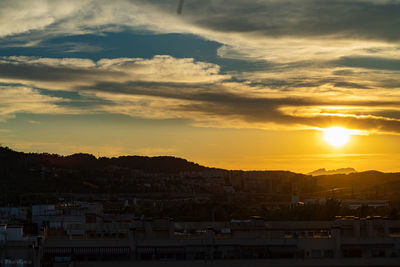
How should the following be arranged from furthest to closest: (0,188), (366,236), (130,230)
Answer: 1. (0,188)
2. (366,236)
3. (130,230)

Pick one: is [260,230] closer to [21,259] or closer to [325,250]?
[325,250]

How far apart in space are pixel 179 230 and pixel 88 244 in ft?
33.4

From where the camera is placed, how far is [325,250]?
42.2m

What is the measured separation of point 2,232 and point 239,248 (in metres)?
12.4

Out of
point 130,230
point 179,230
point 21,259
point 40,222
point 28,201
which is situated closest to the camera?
point 21,259

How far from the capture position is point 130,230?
1635 inches

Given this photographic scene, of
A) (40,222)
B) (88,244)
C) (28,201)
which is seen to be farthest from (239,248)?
(28,201)

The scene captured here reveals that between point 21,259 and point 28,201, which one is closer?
point 21,259

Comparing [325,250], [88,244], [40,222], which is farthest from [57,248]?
[40,222]

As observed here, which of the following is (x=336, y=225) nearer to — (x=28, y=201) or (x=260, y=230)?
(x=260, y=230)

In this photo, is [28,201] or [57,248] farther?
[28,201]

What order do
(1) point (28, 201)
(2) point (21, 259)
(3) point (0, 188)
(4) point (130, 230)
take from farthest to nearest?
(3) point (0, 188), (1) point (28, 201), (4) point (130, 230), (2) point (21, 259)

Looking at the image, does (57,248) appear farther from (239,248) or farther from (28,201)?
(28,201)

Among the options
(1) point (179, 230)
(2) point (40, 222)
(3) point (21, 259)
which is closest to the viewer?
(3) point (21, 259)
